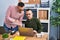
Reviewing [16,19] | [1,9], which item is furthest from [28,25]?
[1,9]

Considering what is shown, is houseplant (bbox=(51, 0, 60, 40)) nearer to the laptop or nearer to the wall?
the wall

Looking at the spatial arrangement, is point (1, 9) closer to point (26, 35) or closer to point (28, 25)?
point (28, 25)

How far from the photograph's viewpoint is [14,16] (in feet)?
14.5

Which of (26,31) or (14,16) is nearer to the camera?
(26,31)

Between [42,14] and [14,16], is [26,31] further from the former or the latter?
[42,14]

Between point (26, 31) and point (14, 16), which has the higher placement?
point (14, 16)

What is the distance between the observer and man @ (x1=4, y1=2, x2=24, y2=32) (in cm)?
433

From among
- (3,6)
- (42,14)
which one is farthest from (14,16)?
(42,14)

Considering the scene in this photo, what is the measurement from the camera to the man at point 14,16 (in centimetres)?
433

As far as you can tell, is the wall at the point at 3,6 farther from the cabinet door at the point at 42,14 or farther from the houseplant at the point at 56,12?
the houseplant at the point at 56,12

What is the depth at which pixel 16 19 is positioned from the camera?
14.7 ft

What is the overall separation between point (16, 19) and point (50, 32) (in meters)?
1.20

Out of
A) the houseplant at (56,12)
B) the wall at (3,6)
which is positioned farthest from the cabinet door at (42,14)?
the wall at (3,6)

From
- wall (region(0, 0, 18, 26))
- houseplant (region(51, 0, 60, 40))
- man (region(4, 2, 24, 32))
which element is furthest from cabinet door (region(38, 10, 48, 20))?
wall (region(0, 0, 18, 26))
